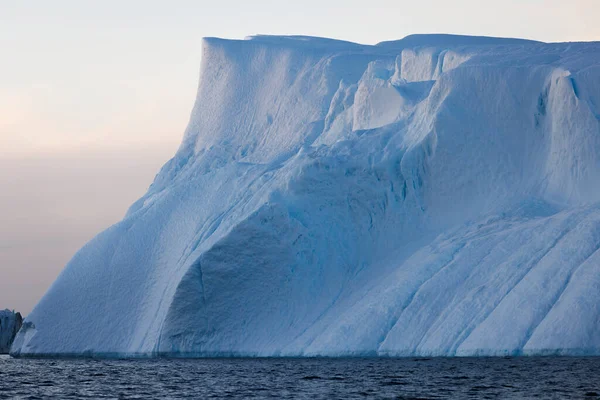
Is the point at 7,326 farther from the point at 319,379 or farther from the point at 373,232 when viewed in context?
the point at 319,379

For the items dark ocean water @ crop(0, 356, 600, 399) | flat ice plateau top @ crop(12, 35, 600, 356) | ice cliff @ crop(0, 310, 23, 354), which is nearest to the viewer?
dark ocean water @ crop(0, 356, 600, 399)

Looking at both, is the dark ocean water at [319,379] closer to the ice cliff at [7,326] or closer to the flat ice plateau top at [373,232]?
the flat ice plateau top at [373,232]

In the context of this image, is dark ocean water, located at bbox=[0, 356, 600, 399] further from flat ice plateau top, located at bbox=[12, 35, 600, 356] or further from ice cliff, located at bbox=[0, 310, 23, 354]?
ice cliff, located at bbox=[0, 310, 23, 354]

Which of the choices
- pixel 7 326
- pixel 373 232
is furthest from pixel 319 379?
pixel 7 326

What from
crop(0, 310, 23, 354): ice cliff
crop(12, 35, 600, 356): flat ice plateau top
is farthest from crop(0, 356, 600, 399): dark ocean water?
crop(0, 310, 23, 354): ice cliff

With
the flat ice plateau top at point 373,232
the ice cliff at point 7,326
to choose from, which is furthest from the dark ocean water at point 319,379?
the ice cliff at point 7,326

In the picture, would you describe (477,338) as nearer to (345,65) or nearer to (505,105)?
(505,105)

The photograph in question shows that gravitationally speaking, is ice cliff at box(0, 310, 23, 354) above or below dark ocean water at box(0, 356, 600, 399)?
above
